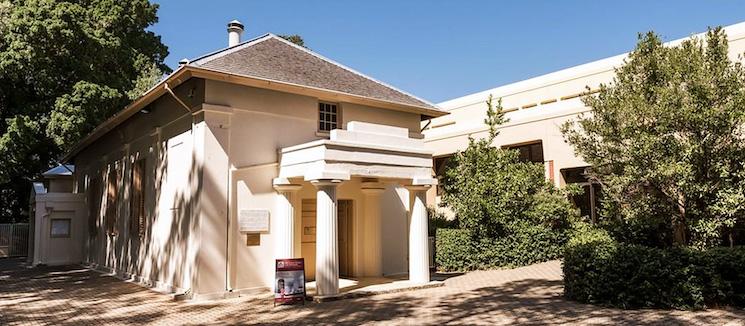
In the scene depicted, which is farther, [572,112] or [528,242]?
[572,112]

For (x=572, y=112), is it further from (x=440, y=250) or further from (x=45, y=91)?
(x=45, y=91)

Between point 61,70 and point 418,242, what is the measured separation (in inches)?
657

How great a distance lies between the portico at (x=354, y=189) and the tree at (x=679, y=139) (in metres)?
4.44

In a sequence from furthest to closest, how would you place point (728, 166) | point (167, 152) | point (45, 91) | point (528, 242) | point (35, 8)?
point (45, 91) < point (35, 8) < point (528, 242) < point (167, 152) < point (728, 166)

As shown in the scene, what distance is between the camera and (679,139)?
11383mm

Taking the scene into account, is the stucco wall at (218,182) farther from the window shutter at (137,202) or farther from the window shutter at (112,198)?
the window shutter at (112,198)

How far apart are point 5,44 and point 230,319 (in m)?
16.6

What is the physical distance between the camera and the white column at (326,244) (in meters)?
11.2

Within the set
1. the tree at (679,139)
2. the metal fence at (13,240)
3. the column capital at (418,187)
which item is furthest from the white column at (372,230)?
the metal fence at (13,240)

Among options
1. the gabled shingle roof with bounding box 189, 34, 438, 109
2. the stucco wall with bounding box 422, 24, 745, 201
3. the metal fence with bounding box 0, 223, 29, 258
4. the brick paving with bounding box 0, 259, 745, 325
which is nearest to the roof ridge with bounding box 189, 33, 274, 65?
the gabled shingle roof with bounding box 189, 34, 438, 109

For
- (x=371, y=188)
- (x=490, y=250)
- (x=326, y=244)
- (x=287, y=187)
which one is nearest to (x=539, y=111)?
(x=490, y=250)

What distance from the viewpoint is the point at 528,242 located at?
1698 centimetres

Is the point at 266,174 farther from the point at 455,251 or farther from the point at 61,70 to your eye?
the point at 61,70

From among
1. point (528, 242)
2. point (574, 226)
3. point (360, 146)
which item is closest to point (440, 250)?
point (528, 242)
